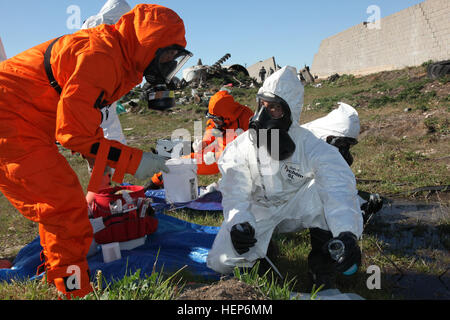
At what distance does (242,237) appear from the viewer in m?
2.28

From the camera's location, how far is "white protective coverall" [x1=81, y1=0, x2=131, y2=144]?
176 inches

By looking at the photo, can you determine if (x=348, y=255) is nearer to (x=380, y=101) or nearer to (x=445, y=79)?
(x=380, y=101)

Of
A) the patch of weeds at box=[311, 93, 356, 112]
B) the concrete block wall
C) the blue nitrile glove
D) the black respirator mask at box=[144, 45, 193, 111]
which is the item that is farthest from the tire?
the blue nitrile glove

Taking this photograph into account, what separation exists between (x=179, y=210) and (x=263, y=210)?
1855 mm

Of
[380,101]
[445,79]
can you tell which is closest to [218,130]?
[380,101]

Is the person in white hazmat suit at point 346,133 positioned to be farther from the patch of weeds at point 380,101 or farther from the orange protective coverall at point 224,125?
the patch of weeds at point 380,101

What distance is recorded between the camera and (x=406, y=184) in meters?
4.65

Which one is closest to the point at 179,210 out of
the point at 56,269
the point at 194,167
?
the point at 194,167

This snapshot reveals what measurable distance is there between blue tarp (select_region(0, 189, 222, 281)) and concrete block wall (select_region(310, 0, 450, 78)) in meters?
15.6

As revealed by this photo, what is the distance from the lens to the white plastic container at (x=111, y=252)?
2847mm

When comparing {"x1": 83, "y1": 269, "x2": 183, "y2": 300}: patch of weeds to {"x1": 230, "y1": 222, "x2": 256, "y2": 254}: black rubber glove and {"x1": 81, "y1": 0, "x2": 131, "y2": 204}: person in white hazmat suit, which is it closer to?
{"x1": 230, "y1": 222, "x2": 256, "y2": 254}: black rubber glove

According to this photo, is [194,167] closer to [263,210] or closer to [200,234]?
[200,234]

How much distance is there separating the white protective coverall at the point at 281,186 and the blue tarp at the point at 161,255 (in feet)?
1.24

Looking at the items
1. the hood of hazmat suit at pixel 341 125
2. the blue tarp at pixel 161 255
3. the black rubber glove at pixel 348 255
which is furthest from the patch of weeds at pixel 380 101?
the black rubber glove at pixel 348 255
